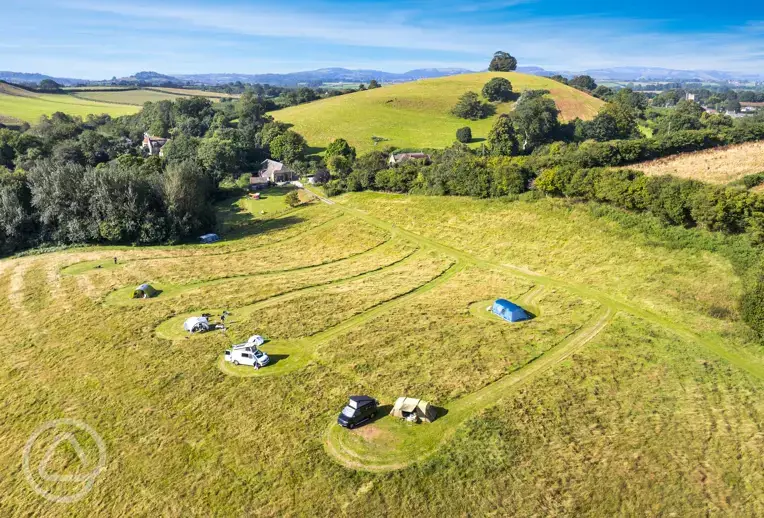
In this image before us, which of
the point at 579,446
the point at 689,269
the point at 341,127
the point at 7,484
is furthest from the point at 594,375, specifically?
the point at 341,127

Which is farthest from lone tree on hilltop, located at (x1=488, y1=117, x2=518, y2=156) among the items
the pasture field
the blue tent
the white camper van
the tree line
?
the white camper van

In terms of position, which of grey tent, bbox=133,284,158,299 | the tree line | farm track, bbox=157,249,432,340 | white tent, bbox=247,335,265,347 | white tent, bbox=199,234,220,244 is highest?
the tree line

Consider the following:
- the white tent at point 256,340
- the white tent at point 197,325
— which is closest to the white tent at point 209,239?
the white tent at point 197,325

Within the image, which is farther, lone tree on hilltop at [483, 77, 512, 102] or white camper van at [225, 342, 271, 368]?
lone tree on hilltop at [483, 77, 512, 102]

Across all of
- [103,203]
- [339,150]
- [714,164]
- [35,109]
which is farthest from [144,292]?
[35,109]

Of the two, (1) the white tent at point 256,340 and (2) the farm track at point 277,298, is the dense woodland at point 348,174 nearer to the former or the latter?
(2) the farm track at point 277,298

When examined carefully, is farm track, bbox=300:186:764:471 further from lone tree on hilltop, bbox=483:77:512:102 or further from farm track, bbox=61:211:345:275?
lone tree on hilltop, bbox=483:77:512:102
